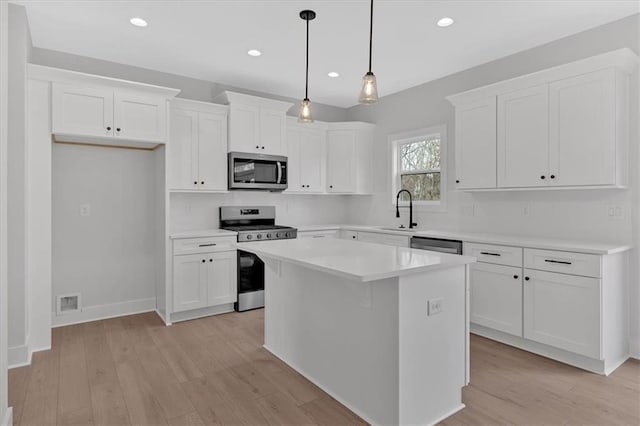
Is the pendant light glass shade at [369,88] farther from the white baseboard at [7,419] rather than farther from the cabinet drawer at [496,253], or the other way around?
the white baseboard at [7,419]

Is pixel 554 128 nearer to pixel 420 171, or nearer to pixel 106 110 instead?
pixel 420 171

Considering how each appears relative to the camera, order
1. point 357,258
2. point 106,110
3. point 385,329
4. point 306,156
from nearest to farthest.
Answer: point 385,329, point 357,258, point 106,110, point 306,156

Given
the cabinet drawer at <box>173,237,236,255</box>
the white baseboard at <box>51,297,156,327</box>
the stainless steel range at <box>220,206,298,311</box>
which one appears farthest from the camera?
the stainless steel range at <box>220,206,298,311</box>

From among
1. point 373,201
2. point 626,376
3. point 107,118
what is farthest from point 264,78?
point 626,376

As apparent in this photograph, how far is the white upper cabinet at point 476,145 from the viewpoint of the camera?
353 cm

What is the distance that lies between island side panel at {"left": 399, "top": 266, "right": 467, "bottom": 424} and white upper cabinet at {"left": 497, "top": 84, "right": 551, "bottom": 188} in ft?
5.08

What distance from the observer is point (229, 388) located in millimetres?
2486

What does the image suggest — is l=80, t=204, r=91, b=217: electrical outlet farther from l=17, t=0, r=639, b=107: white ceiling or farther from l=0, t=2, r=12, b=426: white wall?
l=0, t=2, r=12, b=426: white wall

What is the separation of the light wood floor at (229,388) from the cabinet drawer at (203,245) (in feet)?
3.04

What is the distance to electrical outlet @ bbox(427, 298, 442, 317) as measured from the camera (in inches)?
81.0

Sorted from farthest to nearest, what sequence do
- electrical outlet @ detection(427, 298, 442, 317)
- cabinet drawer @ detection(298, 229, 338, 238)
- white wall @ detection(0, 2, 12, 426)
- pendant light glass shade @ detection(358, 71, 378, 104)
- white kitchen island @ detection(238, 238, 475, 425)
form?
cabinet drawer @ detection(298, 229, 338, 238)
pendant light glass shade @ detection(358, 71, 378, 104)
electrical outlet @ detection(427, 298, 442, 317)
white kitchen island @ detection(238, 238, 475, 425)
white wall @ detection(0, 2, 12, 426)

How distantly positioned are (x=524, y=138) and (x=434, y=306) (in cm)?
206

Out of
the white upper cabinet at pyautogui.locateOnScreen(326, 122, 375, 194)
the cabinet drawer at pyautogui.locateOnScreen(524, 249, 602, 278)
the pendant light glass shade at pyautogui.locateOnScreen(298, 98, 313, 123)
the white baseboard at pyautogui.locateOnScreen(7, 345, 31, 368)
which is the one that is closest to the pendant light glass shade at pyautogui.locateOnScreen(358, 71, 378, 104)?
the pendant light glass shade at pyautogui.locateOnScreen(298, 98, 313, 123)

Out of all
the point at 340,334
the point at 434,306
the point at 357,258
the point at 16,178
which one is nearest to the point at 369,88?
the point at 357,258
